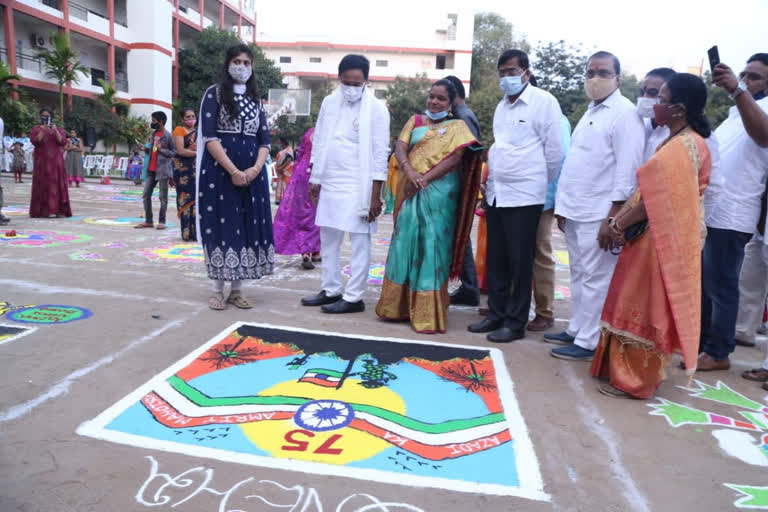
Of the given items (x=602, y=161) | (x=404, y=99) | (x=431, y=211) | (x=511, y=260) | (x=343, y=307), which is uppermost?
(x=404, y=99)

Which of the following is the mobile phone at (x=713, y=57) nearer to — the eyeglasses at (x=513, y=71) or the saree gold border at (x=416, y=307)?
the eyeglasses at (x=513, y=71)

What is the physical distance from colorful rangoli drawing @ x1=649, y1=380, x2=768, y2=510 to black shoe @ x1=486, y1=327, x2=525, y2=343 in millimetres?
1098

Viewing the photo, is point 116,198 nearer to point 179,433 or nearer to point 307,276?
point 307,276

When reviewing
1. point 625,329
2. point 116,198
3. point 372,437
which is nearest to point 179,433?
point 372,437

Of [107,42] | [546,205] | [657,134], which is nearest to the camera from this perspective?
[657,134]

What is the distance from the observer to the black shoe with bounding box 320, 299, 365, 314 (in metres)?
4.29

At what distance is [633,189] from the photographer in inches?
124

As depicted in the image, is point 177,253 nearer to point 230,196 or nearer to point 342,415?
point 230,196

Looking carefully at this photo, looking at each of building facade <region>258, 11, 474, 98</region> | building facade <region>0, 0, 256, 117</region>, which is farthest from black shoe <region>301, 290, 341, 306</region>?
building facade <region>258, 11, 474, 98</region>

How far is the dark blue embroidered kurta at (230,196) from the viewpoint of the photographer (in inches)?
161

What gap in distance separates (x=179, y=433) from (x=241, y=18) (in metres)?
41.0

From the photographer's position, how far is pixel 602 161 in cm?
335

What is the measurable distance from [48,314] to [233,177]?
5.21 feet

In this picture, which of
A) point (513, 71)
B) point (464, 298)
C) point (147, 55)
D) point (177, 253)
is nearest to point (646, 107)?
point (513, 71)
